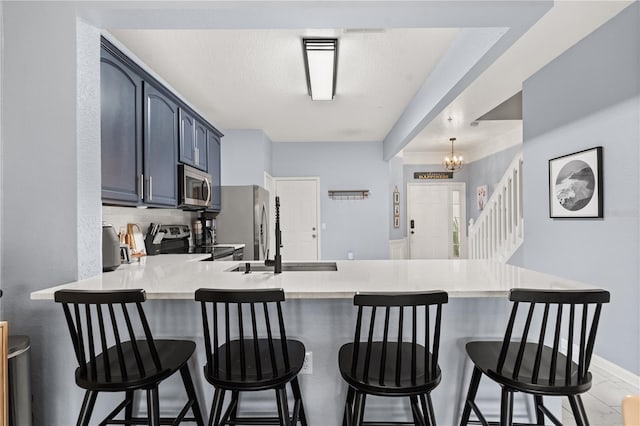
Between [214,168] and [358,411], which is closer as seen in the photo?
[358,411]

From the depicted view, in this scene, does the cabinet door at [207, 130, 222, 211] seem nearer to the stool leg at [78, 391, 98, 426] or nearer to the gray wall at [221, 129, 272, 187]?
the gray wall at [221, 129, 272, 187]

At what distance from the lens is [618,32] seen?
242 cm

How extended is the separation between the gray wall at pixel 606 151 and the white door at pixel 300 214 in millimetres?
3820

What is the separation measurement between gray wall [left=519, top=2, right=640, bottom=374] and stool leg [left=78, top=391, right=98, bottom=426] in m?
3.14

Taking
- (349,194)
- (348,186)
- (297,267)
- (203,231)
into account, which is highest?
(348,186)

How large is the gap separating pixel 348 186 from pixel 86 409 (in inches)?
210

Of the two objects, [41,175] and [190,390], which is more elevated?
[41,175]

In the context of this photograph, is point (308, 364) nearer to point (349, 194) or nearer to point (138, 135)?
point (138, 135)

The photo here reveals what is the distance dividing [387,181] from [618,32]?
4.15 m

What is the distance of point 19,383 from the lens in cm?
154

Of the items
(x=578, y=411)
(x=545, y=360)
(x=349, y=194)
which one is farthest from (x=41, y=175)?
(x=349, y=194)

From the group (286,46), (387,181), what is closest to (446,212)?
(387,181)

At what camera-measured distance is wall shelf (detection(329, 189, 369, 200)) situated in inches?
252

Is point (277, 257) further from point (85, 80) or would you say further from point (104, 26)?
point (104, 26)
